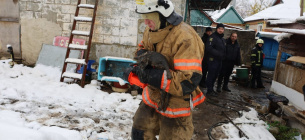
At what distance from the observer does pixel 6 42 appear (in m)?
6.44

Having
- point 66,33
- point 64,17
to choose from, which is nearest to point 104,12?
point 64,17

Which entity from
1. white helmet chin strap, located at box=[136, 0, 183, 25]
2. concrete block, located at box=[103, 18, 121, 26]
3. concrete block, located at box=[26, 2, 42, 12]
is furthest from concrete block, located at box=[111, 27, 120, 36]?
white helmet chin strap, located at box=[136, 0, 183, 25]

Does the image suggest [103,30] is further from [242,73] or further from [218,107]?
[242,73]

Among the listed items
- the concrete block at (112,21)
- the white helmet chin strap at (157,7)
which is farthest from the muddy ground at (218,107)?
the concrete block at (112,21)

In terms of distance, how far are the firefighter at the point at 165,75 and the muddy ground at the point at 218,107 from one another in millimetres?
1644

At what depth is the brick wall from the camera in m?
5.86

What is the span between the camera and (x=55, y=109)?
3.93 m

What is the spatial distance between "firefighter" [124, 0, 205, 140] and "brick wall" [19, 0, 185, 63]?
146 inches

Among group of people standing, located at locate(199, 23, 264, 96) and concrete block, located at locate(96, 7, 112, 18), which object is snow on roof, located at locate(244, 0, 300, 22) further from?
concrete block, located at locate(96, 7, 112, 18)

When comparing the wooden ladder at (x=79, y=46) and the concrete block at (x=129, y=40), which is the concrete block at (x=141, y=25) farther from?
the wooden ladder at (x=79, y=46)

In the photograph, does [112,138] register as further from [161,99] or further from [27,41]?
[27,41]

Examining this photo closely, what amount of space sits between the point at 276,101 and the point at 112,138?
3608 millimetres

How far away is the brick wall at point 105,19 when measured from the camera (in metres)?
5.86

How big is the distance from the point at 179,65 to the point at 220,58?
4.16 metres
